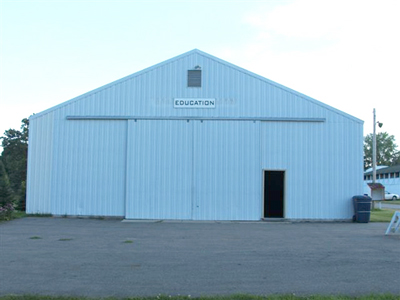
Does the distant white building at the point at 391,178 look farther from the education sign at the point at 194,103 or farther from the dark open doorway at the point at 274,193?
the education sign at the point at 194,103

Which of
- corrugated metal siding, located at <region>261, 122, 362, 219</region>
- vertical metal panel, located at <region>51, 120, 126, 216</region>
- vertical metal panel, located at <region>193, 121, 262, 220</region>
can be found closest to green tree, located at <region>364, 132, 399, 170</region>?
corrugated metal siding, located at <region>261, 122, 362, 219</region>

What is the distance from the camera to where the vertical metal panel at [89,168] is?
787 inches

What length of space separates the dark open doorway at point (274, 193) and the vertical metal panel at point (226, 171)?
0.82m

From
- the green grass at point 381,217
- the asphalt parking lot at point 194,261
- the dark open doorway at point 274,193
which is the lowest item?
the green grass at point 381,217

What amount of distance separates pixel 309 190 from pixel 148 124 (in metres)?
8.49

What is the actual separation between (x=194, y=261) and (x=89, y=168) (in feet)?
39.3

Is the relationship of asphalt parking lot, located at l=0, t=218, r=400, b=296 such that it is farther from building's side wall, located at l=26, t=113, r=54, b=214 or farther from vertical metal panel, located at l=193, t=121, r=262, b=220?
building's side wall, located at l=26, t=113, r=54, b=214

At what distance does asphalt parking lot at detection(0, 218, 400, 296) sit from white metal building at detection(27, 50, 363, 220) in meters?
3.57

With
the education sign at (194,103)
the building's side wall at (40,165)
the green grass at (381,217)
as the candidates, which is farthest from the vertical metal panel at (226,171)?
the building's side wall at (40,165)

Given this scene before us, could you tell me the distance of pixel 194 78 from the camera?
20484mm

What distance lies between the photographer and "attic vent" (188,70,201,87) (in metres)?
20.5

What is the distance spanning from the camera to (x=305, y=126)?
20.2 meters

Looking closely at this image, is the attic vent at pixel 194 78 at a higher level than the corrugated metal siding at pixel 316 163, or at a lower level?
higher

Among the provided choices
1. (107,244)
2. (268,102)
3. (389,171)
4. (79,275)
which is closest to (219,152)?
(268,102)
